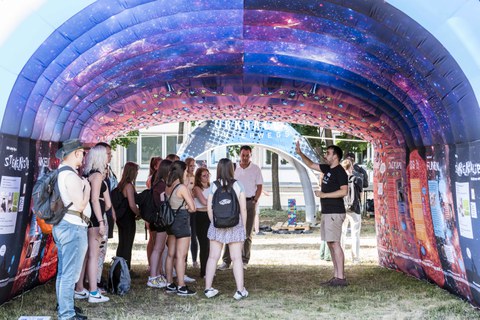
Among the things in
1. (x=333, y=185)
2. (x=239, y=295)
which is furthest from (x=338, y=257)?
(x=239, y=295)

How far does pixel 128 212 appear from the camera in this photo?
995cm

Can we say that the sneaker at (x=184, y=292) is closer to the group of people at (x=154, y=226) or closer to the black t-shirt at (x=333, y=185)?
the group of people at (x=154, y=226)

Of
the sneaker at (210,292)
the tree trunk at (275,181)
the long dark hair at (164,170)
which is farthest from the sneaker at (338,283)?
the tree trunk at (275,181)

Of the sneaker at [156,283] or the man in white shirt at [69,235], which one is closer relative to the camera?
the man in white shirt at [69,235]

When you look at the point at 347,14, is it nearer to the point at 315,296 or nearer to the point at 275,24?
the point at 275,24

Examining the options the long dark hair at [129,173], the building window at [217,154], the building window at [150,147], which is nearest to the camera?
the long dark hair at [129,173]

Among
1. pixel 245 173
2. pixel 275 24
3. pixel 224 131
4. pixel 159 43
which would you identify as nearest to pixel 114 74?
pixel 159 43

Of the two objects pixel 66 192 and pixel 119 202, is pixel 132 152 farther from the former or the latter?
pixel 66 192

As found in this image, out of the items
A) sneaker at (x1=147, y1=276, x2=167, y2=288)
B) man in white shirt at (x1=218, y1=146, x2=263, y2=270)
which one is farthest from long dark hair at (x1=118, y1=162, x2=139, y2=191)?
man in white shirt at (x1=218, y1=146, x2=263, y2=270)

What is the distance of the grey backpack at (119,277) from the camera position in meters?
9.20

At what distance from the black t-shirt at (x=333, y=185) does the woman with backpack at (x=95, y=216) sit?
9.19 feet

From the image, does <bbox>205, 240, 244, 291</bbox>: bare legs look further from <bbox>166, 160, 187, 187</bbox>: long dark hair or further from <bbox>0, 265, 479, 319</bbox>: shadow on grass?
<bbox>166, 160, 187, 187</bbox>: long dark hair

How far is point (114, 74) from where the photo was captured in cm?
952

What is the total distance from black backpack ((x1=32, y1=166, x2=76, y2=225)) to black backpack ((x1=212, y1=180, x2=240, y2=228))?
208 cm
